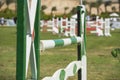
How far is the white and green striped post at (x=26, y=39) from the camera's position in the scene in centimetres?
285

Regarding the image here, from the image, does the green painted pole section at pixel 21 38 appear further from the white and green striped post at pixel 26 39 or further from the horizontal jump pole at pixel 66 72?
the horizontal jump pole at pixel 66 72

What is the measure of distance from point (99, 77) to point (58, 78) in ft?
14.2

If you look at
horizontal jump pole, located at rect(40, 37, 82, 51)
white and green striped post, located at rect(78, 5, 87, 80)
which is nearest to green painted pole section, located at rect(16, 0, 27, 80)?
horizontal jump pole, located at rect(40, 37, 82, 51)

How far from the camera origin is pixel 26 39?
2.91 m

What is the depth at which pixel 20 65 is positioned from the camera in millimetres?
2895

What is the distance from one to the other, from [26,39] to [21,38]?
6 centimetres

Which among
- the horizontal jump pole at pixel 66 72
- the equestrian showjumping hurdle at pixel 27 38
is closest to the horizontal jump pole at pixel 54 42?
the equestrian showjumping hurdle at pixel 27 38

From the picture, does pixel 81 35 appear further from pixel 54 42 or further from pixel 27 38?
pixel 27 38

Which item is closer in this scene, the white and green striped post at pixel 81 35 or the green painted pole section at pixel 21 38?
the green painted pole section at pixel 21 38

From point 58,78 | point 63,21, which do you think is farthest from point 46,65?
point 63,21

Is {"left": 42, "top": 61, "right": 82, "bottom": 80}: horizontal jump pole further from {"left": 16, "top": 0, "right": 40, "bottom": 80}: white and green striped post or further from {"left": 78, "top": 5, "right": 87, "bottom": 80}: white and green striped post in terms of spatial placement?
{"left": 16, "top": 0, "right": 40, "bottom": 80}: white and green striped post

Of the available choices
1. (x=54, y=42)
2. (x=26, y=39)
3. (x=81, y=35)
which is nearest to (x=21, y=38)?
(x=26, y=39)

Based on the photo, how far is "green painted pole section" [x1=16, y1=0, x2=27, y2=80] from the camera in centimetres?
285

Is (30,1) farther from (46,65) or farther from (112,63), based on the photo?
(112,63)
